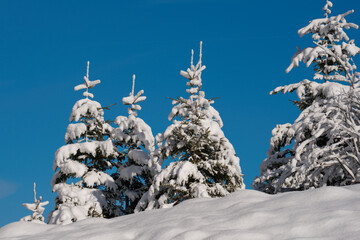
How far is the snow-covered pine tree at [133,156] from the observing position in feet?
66.8

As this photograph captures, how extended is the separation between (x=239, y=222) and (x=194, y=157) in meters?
10.7

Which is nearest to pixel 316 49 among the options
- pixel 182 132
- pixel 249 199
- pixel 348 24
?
pixel 348 24

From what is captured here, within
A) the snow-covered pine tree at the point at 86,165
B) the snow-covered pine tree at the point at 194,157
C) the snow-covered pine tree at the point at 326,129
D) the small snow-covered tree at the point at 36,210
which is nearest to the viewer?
the snow-covered pine tree at the point at 326,129

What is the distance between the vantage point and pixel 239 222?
18.2 ft

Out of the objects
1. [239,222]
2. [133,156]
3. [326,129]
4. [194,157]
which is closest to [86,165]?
[133,156]

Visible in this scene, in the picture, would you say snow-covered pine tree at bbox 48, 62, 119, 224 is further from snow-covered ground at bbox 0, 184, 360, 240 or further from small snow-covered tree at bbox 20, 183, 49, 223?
snow-covered ground at bbox 0, 184, 360, 240

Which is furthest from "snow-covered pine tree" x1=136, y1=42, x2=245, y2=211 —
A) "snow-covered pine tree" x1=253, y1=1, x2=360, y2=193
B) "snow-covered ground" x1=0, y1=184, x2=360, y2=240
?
"snow-covered ground" x1=0, y1=184, x2=360, y2=240

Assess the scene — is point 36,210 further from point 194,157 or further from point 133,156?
point 194,157

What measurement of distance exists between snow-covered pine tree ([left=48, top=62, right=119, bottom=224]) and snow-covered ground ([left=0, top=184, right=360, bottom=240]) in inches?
440

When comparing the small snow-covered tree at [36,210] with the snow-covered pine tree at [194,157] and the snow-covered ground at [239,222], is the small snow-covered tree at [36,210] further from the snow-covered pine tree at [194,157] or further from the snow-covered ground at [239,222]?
the snow-covered ground at [239,222]

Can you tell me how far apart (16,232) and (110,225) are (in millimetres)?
1309

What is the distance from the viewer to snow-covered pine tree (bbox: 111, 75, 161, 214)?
802 inches

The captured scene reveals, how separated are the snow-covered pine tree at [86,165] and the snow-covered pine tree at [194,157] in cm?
351

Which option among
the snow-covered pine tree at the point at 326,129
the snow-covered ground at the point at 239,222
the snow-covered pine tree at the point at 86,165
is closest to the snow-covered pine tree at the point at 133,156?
the snow-covered pine tree at the point at 86,165
